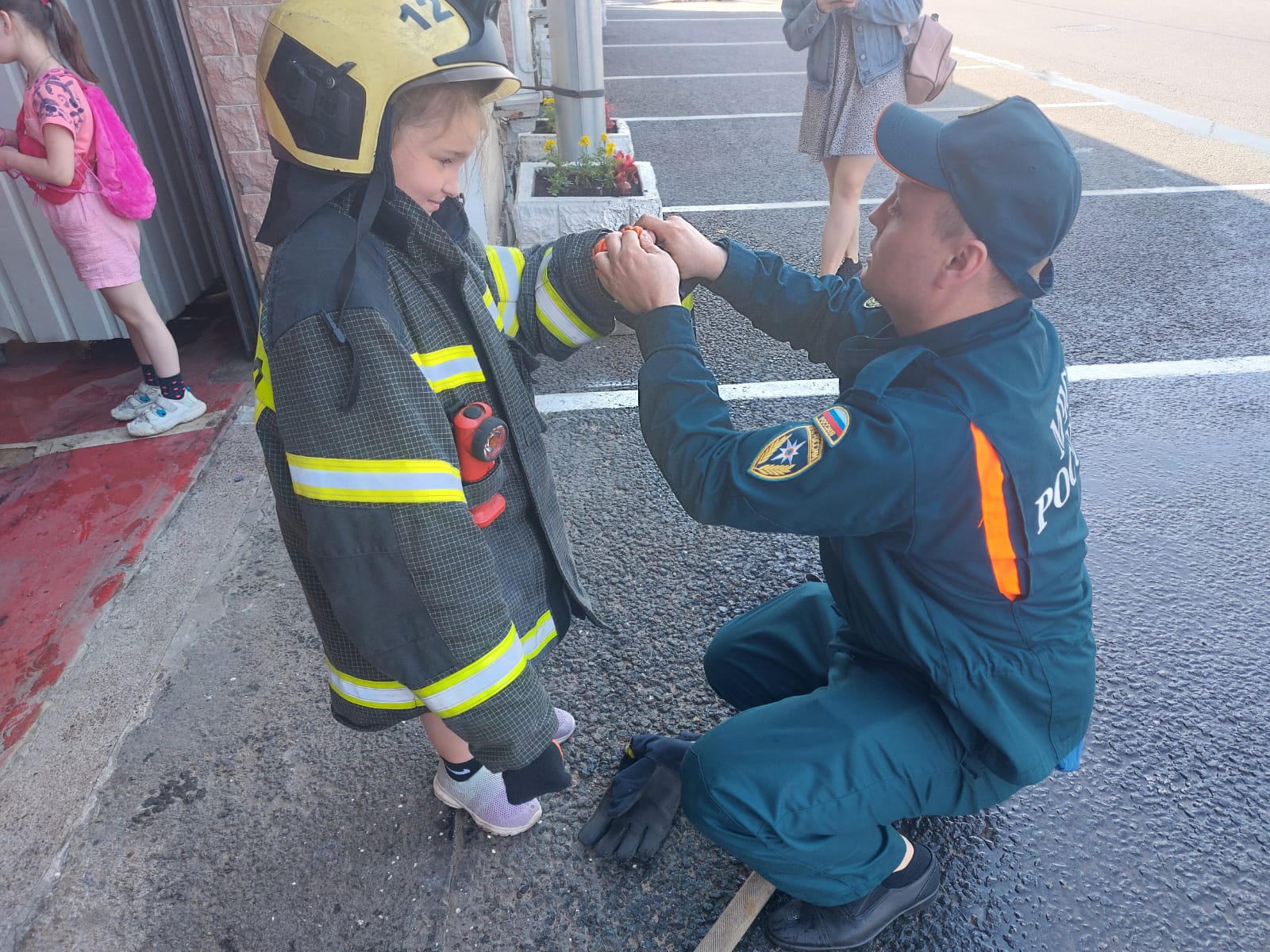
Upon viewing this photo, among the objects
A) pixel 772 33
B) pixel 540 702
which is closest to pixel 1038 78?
pixel 772 33

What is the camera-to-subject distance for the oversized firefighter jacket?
1.32 m

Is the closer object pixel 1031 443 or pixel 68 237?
pixel 1031 443

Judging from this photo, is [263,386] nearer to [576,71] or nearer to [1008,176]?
[1008,176]

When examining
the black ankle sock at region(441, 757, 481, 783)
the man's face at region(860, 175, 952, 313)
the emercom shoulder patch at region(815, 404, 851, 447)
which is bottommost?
the black ankle sock at region(441, 757, 481, 783)

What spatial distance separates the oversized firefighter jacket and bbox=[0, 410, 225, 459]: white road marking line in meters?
2.30

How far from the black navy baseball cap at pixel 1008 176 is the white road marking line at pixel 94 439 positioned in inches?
123

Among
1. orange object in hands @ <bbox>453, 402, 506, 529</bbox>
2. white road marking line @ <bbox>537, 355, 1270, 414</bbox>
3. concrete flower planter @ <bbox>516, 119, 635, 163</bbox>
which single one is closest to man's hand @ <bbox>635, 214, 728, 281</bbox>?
orange object in hands @ <bbox>453, 402, 506, 529</bbox>

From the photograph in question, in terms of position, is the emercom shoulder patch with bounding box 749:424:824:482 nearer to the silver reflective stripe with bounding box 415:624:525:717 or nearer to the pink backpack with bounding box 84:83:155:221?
the silver reflective stripe with bounding box 415:624:525:717

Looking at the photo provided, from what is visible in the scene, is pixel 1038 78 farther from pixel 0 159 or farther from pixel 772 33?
pixel 0 159

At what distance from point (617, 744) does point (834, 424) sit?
1.15m

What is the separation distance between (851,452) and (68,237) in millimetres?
3167

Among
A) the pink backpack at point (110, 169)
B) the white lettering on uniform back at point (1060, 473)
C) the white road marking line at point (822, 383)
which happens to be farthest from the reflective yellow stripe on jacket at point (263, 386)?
the pink backpack at point (110, 169)

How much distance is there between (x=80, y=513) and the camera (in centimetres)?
310

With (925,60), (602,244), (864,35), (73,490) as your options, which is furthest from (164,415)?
(925,60)
